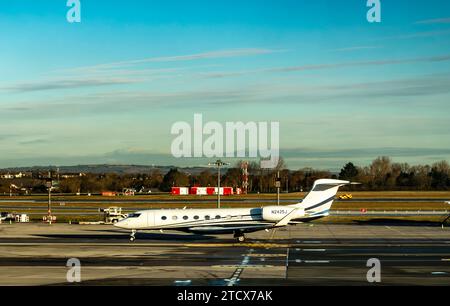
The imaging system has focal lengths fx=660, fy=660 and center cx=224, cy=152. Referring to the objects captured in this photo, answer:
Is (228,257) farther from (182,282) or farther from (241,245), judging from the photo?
(182,282)

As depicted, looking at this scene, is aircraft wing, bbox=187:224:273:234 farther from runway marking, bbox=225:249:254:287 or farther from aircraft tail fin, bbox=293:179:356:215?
runway marking, bbox=225:249:254:287

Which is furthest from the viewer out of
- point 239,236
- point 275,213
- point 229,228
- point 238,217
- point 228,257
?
point 239,236

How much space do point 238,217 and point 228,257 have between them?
11.0 meters

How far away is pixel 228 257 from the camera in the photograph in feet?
146

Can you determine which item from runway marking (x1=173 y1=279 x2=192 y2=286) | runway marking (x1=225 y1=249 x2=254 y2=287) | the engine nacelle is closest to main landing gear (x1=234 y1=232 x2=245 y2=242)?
the engine nacelle

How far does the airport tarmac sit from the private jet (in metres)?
1.25

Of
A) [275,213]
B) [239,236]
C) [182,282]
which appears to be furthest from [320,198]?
[182,282]

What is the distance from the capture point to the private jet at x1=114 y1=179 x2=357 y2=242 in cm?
5525

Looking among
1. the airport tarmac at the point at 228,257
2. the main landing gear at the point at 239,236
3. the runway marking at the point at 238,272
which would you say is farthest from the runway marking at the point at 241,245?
the runway marking at the point at 238,272

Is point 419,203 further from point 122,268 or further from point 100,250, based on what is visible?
point 122,268

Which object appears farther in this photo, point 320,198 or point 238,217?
point 320,198

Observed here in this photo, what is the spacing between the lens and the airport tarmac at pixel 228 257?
34438 mm

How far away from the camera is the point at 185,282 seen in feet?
109

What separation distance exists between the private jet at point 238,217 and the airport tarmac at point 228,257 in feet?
4.10
